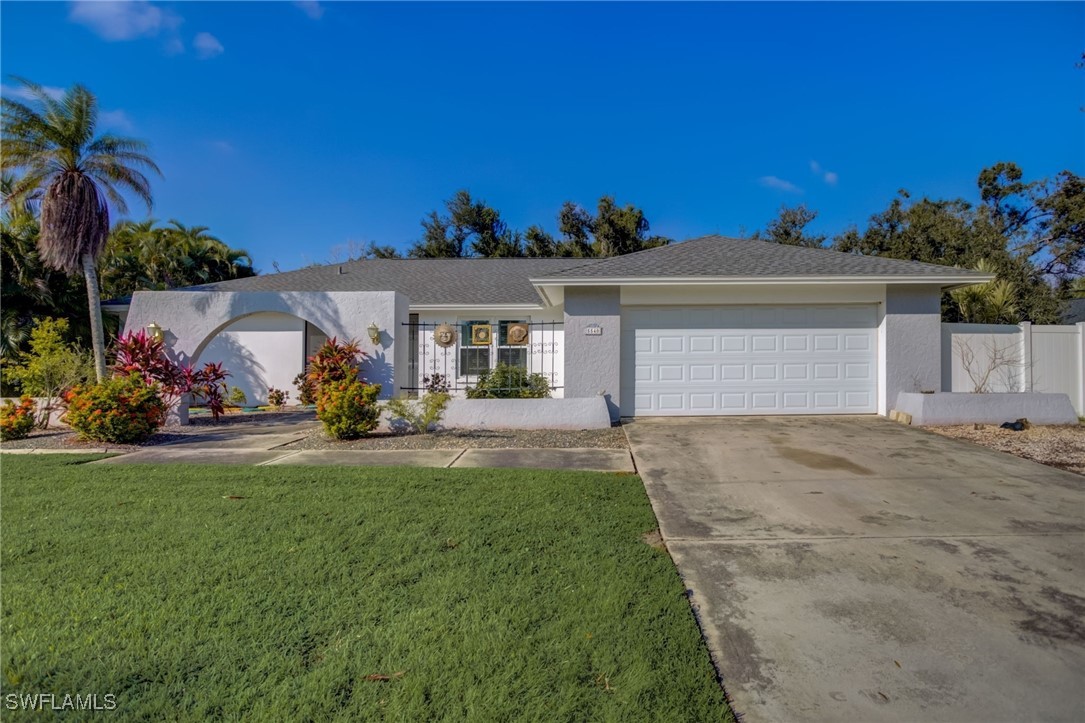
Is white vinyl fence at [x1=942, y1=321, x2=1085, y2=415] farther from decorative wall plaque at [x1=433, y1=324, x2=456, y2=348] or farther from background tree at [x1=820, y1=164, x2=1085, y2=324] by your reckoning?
background tree at [x1=820, y1=164, x2=1085, y2=324]

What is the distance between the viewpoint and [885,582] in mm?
3512

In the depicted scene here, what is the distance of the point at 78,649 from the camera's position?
2.65 metres

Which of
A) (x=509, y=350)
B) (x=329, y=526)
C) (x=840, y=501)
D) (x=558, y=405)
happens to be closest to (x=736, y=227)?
(x=509, y=350)

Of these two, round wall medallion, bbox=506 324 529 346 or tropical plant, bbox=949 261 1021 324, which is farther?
tropical plant, bbox=949 261 1021 324

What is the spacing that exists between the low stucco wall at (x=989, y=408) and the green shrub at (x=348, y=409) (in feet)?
31.9

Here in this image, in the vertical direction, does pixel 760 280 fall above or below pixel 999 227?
below

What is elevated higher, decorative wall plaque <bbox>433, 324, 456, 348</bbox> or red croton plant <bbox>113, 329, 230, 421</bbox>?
decorative wall plaque <bbox>433, 324, 456, 348</bbox>

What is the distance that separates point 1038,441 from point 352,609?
10.1m

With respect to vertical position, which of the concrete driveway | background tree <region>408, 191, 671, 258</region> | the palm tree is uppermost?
background tree <region>408, 191, 671, 258</region>

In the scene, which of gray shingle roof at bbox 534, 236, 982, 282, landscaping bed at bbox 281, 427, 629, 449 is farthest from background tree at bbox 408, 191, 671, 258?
landscaping bed at bbox 281, 427, 629, 449

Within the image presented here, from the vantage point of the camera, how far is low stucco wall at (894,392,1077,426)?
957 centimetres

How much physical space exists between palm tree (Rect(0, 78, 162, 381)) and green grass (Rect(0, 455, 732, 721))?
9.49 meters

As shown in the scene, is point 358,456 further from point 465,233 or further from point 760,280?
point 465,233

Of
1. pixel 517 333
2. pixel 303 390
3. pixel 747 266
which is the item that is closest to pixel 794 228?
pixel 747 266
